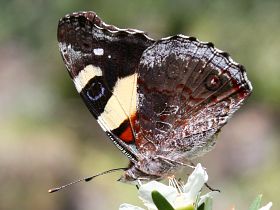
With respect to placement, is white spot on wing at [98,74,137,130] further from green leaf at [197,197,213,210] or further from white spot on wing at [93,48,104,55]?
green leaf at [197,197,213,210]

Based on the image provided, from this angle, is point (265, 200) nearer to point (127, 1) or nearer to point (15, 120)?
point (127, 1)

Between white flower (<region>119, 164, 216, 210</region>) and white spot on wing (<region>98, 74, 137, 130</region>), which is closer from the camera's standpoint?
white flower (<region>119, 164, 216, 210</region>)

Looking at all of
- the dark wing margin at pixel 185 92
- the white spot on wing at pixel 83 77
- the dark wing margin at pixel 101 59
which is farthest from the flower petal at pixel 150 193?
the white spot on wing at pixel 83 77

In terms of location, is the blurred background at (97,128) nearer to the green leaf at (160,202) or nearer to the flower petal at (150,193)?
the flower petal at (150,193)

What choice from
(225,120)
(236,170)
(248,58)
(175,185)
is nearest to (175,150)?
(225,120)

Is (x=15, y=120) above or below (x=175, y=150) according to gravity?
above

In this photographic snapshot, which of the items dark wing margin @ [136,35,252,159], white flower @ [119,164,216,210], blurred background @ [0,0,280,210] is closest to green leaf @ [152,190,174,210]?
white flower @ [119,164,216,210]

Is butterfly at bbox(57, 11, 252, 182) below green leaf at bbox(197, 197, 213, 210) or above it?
above
